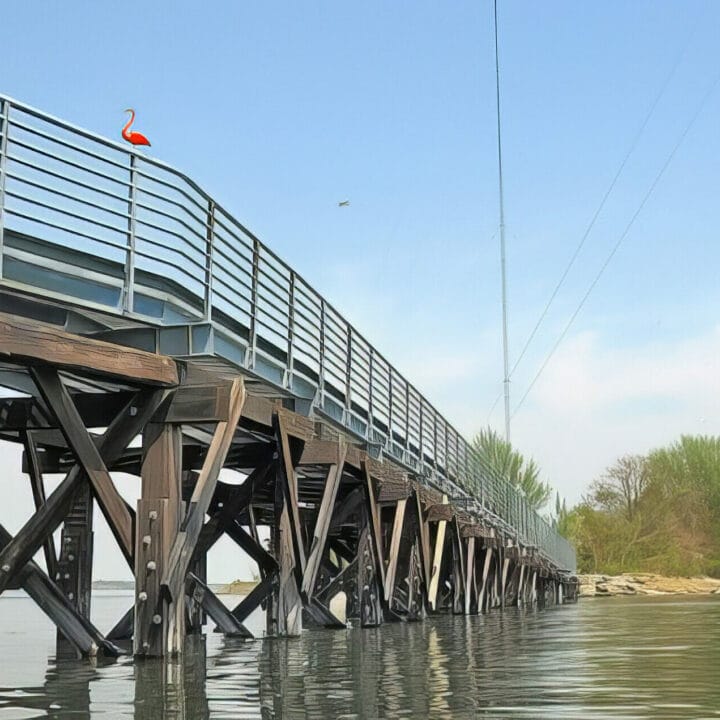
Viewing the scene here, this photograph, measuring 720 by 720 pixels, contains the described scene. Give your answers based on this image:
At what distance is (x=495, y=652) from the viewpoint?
1260cm

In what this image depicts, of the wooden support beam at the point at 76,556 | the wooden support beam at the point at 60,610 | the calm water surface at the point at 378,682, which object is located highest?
the wooden support beam at the point at 76,556

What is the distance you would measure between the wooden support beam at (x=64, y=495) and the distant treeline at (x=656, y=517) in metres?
79.9

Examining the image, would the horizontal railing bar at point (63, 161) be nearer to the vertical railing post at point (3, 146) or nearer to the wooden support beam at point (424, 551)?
the vertical railing post at point (3, 146)

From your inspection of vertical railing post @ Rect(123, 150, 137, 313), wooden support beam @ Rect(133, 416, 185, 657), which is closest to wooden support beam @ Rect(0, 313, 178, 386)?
vertical railing post @ Rect(123, 150, 137, 313)

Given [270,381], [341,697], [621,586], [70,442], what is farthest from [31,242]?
[621,586]

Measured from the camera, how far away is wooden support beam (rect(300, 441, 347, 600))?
15242mm

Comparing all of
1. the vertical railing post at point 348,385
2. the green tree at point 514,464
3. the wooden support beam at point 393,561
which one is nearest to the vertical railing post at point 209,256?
the vertical railing post at point 348,385

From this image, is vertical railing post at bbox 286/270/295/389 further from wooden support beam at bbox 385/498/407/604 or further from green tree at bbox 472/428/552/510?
green tree at bbox 472/428/552/510

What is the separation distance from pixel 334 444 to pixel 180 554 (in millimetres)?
5274

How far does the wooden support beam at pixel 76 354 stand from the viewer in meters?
9.70

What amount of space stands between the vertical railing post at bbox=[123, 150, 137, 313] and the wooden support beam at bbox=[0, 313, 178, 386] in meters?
0.40

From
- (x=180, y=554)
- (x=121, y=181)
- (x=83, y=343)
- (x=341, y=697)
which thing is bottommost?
(x=341, y=697)

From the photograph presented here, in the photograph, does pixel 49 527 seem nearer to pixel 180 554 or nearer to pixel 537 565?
pixel 180 554

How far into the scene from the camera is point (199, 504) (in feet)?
36.8
